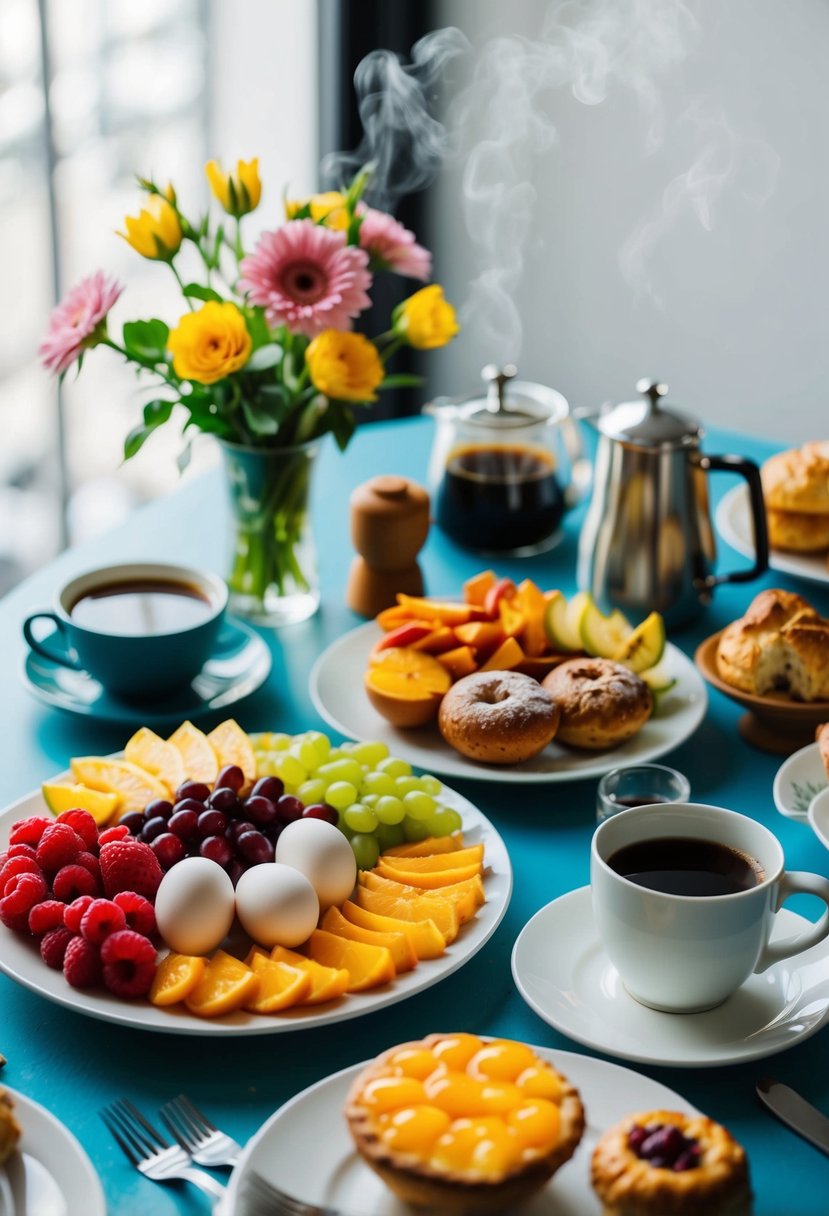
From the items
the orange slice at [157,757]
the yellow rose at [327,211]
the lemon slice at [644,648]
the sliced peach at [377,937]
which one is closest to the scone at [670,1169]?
the sliced peach at [377,937]

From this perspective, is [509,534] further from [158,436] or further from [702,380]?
[158,436]

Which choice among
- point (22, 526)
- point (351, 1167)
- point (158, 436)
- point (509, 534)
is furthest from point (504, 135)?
point (351, 1167)

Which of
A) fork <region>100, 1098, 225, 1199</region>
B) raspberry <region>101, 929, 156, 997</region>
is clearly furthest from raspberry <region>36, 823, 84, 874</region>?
fork <region>100, 1098, 225, 1199</region>

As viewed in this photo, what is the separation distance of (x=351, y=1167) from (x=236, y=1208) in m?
0.08

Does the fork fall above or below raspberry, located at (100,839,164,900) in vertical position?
below

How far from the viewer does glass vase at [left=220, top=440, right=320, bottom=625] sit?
1531 mm

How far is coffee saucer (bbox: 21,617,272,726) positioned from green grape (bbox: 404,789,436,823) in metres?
0.31

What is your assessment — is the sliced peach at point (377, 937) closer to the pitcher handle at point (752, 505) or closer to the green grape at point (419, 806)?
the green grape at point (419, 806)

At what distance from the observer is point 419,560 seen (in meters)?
1.77

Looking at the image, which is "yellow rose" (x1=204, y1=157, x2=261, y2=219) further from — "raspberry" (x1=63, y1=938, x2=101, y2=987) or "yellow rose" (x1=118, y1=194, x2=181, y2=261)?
"raspberry" (x1=63, y1=938, x2=101, y2=987)

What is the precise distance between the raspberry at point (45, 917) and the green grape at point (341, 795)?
0.25 m

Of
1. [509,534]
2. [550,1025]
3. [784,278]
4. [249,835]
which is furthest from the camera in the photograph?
[784,278]

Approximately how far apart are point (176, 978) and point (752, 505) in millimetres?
883

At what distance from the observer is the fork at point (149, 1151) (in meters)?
0.83
